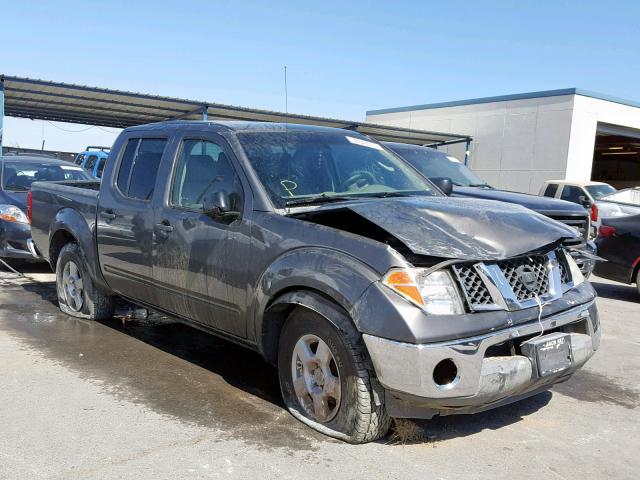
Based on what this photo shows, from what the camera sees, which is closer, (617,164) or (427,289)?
(427,289)

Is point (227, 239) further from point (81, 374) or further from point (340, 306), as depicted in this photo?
point (81, 374)

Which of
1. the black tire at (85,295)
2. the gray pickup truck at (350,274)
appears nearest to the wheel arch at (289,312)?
the gray pickup truck at (350,274)

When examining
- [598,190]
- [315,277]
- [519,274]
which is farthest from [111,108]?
[519,274]

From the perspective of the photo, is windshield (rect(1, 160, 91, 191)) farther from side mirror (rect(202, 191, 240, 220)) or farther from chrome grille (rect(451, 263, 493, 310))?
chrome grille (rect(451, 263, 493, 310))

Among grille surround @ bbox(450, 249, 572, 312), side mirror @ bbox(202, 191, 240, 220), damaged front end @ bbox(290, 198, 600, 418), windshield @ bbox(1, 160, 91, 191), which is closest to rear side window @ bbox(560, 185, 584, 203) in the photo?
windshield @ bbox(1, 160, 91, 191)

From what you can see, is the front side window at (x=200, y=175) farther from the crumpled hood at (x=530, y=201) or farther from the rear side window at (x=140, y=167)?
the crumpled hood at (x=530, y=201)

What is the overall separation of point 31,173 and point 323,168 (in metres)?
6.84

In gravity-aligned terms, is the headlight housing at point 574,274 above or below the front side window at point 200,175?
below

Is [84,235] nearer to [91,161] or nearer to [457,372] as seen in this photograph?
[457,372]

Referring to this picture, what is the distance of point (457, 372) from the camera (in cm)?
323

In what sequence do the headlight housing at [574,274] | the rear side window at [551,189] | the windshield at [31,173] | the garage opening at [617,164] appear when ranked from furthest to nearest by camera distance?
the garage opening at [617,164], the rear side window at [551,189], the windshield at [31,173], the headlight housing at [574,274]

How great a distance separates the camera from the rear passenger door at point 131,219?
503 centimetres

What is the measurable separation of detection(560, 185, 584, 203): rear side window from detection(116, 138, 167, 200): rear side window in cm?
1194

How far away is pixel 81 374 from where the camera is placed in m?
4.79
